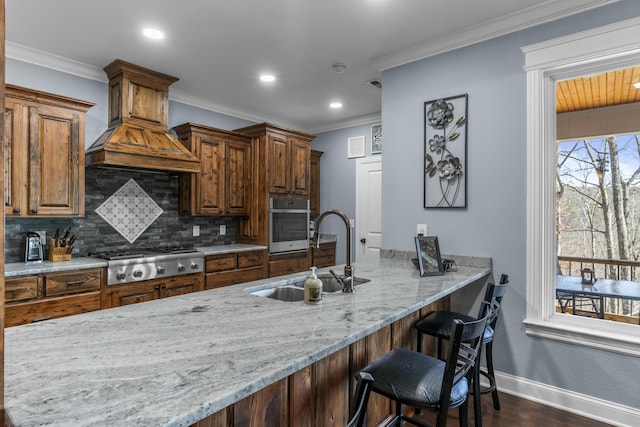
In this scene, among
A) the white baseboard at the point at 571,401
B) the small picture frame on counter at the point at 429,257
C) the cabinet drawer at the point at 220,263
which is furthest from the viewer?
the cabinet drawer at the point at 220,263

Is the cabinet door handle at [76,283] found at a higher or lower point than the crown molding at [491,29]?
lower

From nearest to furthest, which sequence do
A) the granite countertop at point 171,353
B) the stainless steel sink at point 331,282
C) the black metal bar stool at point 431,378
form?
the granite countertop at point 171,353, the black metal bar stool at point 431,378, the stainless steel sink at point 331,282

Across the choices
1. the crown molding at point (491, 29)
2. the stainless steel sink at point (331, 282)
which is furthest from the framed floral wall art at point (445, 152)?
the stainless steel sink at point (331, 282)

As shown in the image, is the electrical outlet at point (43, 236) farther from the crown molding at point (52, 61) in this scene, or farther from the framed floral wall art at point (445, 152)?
the framed floral wall art at point (445, 152)

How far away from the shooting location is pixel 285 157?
15.2 feet

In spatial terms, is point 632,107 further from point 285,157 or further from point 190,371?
point 190,371

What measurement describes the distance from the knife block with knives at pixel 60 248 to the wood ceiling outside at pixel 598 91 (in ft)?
14.3

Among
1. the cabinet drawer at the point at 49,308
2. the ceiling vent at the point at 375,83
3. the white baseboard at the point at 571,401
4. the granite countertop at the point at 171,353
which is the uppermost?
the ceiling vent at the point at 375,83

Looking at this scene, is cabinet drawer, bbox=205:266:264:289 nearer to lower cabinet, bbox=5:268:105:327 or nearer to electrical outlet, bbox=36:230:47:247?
lower cabinet, bbox=5:268:105:327

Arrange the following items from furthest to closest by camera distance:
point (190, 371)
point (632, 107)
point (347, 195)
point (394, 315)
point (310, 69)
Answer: point (347, 195)
point (310, 69)
point (632, 107)
point (394, 315)
point (190, 371)

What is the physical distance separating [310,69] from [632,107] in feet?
9.58

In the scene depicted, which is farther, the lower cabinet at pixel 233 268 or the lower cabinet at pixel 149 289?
the lower cabinet at pixel 233 268

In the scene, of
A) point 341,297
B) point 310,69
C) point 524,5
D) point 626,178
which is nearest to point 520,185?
point 626,178

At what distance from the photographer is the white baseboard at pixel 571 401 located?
2164 mm
